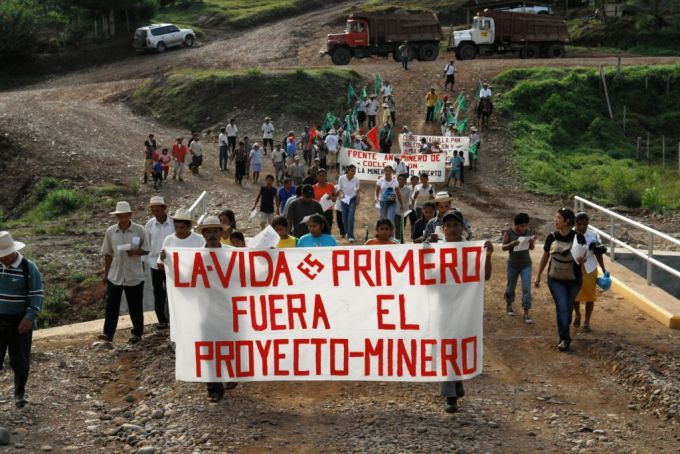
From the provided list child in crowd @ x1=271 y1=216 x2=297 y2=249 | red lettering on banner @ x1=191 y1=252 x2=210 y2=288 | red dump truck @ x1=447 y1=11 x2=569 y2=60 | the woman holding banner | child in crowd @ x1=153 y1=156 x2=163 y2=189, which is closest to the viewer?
red lettering on banner @ x1=191 y1=252 x2=210 y2=288

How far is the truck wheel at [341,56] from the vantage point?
147 feet

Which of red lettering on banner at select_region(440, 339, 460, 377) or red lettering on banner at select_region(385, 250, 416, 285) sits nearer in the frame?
red lettering on banner at select_region(440, 339, 460, 377)

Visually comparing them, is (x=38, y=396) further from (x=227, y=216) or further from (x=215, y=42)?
(x=215, y=42)

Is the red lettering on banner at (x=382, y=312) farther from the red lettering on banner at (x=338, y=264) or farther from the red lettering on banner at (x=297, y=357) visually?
the red lettering on banner at (x=297, y=357)

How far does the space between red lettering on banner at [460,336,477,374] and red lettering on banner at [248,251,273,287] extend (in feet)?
6.11

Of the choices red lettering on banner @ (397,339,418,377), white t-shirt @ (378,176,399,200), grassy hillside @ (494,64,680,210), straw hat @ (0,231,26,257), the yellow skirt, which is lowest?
grassy hillside @ (494,64,680,210)

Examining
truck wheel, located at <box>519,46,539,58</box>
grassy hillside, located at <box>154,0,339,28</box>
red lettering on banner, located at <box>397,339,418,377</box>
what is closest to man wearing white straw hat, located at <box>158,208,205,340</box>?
red lettering on banner, located at <box>397,339,418,377</box>

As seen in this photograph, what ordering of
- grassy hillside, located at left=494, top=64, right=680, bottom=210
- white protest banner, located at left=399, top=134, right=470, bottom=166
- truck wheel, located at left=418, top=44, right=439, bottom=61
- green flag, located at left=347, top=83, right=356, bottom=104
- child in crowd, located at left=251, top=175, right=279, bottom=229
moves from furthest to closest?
truck wheel, located at left=418, top=44, right=439, bottom=61 → green flag, located at left=347, top=83, right=356, bottom=104 → grassy hillside, located at left=494, top=64, right=680, bottom=210 → white protest banner, located at left=399, top=134, right=470, bottom=166 → child in crowd, located at left=251, top=175, right=279, bottom=229

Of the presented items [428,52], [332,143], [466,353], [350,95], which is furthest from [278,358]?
[428,52]

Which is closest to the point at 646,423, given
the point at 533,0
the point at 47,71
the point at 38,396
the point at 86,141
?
the point at 38,396

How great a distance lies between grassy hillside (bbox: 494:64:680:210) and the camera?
31.5 m

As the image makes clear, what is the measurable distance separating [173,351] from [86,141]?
2400 cm

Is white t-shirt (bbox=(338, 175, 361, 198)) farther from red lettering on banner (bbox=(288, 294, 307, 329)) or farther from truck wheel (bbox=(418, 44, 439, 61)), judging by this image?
truck wheel (bbox=(418, 44, 439, 61))

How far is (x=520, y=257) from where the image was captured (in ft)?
40.9
